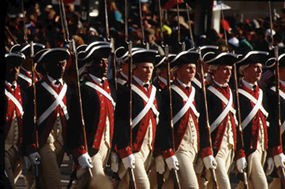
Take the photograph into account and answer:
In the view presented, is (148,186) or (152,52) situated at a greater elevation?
(152,52)

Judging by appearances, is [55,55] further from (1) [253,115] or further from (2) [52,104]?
(1) [253,115]

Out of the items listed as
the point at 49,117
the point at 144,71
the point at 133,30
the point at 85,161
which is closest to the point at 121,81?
the point at 144,71

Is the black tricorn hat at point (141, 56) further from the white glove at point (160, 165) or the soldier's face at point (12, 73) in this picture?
the soldier's face at point (12, 73)

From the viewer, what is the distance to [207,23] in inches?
1056

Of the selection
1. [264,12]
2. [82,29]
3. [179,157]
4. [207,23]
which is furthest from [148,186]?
[264,12]

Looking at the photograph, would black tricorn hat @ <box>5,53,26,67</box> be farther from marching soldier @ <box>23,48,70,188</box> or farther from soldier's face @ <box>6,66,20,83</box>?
marching soldier @ <box>23,48,70,188</box>

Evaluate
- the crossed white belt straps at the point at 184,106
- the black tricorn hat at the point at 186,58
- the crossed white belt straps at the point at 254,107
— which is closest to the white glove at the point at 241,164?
the crossed white belt straps at the point at 254,107

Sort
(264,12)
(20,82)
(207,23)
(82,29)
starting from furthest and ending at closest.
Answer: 1. (264,12)
2. (207,23)
3. (82,29)
4. (20,82)

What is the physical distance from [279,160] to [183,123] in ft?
4.38

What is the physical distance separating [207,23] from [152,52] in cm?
996

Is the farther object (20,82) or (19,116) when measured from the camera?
(20,82)

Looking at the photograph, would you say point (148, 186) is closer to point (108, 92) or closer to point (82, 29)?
point (108, 92)

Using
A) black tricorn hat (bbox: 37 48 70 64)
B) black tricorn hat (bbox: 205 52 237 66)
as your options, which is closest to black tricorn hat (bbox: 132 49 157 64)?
black tricorn hat (bbox: 37 48 70 64)

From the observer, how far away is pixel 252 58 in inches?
704
